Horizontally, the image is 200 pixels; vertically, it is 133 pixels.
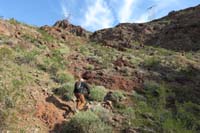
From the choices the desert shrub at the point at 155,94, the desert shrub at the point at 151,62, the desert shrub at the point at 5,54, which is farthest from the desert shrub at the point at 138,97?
the desert shrub at the point at 5,54

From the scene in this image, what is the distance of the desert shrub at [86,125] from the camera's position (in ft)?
41.3

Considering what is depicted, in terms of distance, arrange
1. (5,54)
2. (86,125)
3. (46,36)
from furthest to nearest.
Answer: (46,36)
(5,54)
(86,125)

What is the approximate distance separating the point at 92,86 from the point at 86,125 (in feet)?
12.8

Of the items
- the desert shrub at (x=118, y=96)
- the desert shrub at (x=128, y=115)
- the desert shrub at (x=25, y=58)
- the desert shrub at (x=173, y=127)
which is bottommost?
the desert shrub at (x=173, y=127)

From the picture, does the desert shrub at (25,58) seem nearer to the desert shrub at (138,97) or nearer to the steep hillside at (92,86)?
the steep hillside at (92,86)

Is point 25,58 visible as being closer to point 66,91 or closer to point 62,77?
point 62,77

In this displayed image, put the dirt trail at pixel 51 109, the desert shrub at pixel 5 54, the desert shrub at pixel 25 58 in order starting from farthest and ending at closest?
the desert shrub at pixel 25 58, the desert shrub at pixel 5 54, the dirt trail at pixel 51 109

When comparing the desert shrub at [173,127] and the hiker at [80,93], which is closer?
the desert shrub at [173,127]

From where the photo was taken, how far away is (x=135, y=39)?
101 ft

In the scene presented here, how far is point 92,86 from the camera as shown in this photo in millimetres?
16422

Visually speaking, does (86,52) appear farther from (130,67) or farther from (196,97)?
(196,97)

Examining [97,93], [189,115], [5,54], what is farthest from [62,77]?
[189,115]

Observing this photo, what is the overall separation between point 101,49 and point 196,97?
8030mm

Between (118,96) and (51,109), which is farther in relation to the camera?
(118,96)
